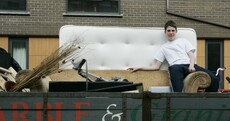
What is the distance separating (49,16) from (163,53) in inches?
228

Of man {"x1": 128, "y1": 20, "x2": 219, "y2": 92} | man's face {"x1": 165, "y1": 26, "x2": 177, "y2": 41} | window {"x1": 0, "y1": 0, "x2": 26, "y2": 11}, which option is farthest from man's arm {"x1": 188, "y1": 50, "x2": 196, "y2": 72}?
window {"x1": 0, "y1": 0, "x2": 26, "y2": 11}

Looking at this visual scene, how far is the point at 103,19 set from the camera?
1055 centimetres

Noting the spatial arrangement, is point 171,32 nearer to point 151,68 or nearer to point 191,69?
point 151,68

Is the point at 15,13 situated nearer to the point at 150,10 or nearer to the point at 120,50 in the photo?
the point at 150,10

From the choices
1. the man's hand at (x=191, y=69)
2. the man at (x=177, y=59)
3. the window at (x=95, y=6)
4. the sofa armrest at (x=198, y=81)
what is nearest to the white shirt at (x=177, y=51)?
the man at (x=177, y=59)

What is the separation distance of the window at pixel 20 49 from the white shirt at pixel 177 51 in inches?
231

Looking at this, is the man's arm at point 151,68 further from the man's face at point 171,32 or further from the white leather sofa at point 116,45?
the man's face at point 171,32

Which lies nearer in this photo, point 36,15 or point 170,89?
point 170,89

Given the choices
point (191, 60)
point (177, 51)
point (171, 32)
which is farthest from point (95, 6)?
point (191, 60)

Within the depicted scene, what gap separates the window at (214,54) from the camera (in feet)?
35.1

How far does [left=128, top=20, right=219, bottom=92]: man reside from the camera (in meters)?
4.60

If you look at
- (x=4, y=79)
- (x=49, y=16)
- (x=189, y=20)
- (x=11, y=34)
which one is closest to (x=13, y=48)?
(x=11, y=34)

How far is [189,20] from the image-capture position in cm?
1083

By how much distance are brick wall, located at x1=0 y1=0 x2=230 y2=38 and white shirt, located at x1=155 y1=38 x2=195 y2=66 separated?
554 cm
